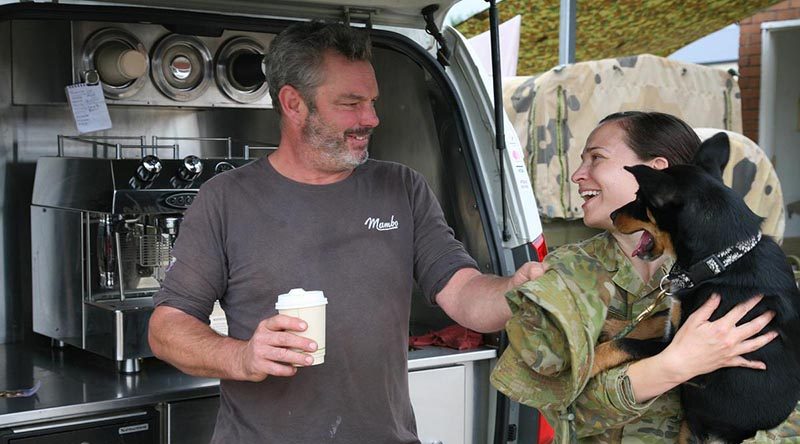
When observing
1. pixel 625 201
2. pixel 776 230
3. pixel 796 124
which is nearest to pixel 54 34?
pixel 625 201

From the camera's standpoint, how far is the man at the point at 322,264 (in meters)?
2.38

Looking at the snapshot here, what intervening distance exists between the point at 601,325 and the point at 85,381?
6.68 ft

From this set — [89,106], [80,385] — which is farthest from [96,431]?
[89,106]

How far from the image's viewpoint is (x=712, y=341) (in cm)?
176

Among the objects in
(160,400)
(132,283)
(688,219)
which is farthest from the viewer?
(132,283)

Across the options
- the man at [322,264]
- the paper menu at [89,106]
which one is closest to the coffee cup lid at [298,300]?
the man at [322,264]

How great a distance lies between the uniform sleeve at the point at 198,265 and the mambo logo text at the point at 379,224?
414mm

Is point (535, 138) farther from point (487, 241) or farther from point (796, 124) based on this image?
point (796, 124)

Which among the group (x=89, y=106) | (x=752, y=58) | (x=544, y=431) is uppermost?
(x=752, y=58)

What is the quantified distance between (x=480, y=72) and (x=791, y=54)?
9259 millimetres

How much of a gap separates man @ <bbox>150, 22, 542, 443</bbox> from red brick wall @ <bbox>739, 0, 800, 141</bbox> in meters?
9.93

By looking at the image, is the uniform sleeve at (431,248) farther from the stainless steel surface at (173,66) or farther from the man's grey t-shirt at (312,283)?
the stainless steel surface at (173,66)

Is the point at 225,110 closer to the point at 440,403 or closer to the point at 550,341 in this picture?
the point at 440,403

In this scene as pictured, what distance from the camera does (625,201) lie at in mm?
2035
